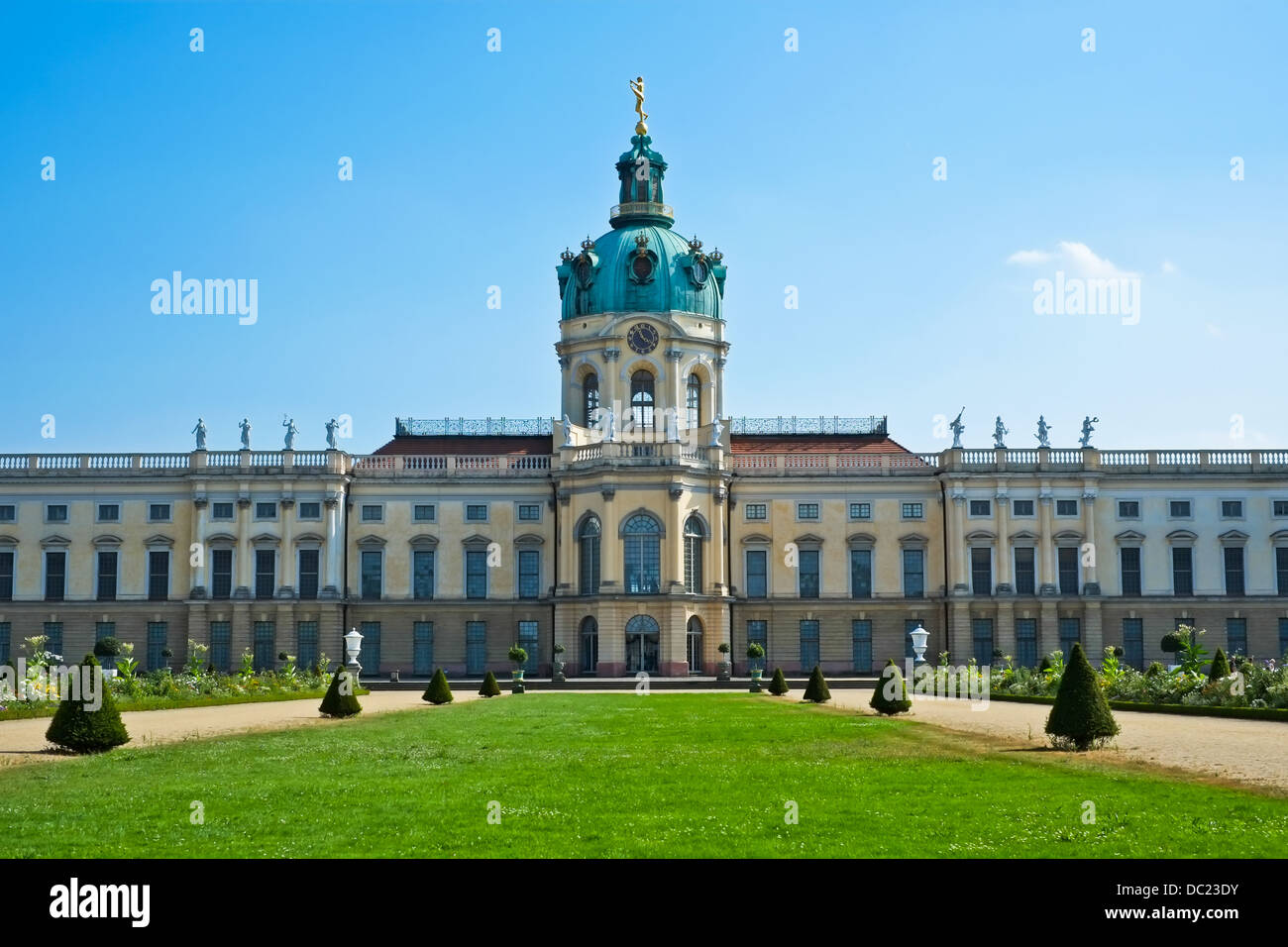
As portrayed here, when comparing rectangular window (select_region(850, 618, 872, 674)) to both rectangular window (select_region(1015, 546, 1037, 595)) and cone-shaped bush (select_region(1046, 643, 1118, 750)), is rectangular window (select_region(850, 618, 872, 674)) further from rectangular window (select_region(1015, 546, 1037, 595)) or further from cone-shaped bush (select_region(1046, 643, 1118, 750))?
cone-shaped bush (select_region(1046, 643, 1118, 750))

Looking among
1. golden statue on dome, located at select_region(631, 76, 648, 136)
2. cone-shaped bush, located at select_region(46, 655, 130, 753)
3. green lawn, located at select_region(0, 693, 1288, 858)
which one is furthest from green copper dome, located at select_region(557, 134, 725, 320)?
cone-shaped bush, located at select_region(46, 655, 130, 753)

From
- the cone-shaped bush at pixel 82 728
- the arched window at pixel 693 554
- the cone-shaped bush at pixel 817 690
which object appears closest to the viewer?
the cone-shaped bush at pixel 82 728

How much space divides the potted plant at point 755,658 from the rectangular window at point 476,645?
12.7 metres

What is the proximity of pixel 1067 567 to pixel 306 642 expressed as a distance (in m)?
36.3

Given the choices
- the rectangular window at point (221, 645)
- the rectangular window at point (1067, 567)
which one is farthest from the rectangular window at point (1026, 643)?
the rectangular window at point (221, 645)

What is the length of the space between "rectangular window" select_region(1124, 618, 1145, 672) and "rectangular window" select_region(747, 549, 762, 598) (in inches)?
674

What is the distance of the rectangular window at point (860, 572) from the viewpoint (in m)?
69.3

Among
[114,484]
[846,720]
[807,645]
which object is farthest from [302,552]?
[846,720]

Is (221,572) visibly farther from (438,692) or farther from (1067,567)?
(1067,567)

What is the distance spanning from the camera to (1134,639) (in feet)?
225

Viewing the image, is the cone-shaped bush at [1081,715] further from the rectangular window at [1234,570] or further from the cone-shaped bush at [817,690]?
the rectangular window at [1234,570]

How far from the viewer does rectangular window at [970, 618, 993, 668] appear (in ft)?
224

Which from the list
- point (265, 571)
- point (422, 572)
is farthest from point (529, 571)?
point (265, 571)
